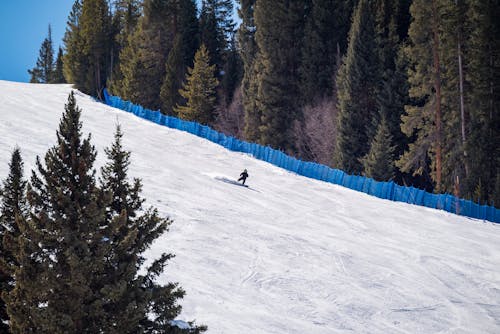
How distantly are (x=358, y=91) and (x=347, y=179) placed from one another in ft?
56.0

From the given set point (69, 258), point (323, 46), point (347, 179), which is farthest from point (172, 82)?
Answer: point (69, 258)

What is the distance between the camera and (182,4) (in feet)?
234

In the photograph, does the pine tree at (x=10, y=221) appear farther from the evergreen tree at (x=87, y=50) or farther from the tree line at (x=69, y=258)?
the evergreen tree at (x=87, y=50)

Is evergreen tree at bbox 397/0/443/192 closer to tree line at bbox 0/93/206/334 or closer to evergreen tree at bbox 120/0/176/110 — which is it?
tree line at bbox 0/93/206/334

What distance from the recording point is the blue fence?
3070 cm

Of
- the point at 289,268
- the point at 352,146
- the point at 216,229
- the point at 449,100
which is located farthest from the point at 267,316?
the point at 352,146

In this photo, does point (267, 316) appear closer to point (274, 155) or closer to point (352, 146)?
point (274, 155)

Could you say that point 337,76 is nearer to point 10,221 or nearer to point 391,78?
point 391,78

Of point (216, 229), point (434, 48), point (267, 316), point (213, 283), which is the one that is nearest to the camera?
point (267, 316)

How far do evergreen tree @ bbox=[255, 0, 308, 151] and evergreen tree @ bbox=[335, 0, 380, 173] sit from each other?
933 centimetres

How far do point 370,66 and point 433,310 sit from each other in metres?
36.4

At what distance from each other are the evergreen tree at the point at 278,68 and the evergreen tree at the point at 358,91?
933cm

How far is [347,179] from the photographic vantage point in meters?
35.6

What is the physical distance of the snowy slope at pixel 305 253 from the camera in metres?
15.9
